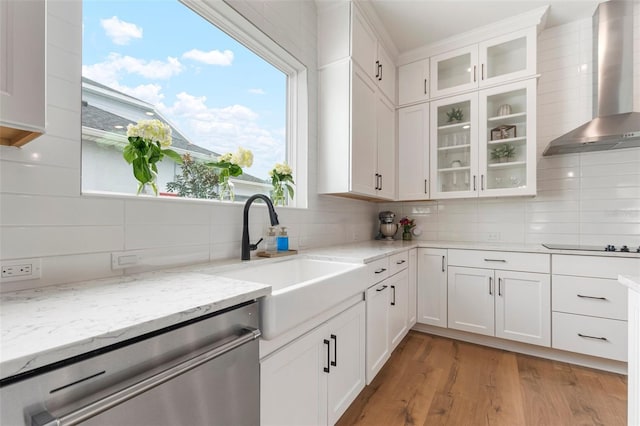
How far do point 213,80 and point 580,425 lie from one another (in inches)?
112

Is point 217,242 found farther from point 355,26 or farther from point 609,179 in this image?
point 609,179

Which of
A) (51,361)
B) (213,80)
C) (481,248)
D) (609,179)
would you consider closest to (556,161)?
(609,179)

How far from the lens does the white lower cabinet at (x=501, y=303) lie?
225 centimetres

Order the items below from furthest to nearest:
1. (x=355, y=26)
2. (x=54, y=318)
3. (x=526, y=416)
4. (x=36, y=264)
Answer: (x=355, y=26)
(x=526, y=416)
(x=36, y=264)
(x=54, y=318)

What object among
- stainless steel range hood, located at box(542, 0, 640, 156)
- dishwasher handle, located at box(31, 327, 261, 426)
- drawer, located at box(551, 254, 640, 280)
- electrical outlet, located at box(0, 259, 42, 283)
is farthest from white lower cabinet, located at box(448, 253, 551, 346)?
electrical outlet, located at box(0, 259, 42, 283)

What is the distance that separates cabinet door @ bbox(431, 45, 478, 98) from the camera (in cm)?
272

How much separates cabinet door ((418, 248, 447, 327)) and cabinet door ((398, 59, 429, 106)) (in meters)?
1.59

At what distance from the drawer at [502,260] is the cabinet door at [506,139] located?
0.56m

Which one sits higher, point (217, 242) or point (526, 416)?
point (217, 242)

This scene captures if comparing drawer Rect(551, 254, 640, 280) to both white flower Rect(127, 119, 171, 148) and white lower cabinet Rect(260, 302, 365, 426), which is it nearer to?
white lower cabinet Rect(260, 302, 365, 426)

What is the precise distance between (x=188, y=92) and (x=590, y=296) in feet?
9.98

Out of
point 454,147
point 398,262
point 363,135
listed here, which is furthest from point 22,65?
point 454,147

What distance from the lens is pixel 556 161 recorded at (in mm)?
2611

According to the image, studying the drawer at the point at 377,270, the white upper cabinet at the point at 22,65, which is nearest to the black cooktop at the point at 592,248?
the drawer at the point at 377,270
